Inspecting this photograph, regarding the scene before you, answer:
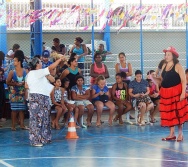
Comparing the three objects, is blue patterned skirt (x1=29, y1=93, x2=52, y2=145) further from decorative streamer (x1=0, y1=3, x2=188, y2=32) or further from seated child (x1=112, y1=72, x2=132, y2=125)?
decorative streamer (x1=0, y1=3, x2=188, y2=32)

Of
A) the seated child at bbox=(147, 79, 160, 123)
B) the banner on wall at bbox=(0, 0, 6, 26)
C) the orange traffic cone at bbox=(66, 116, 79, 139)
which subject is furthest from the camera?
the banner on wall at bbox=(0, 0, 6, 26)

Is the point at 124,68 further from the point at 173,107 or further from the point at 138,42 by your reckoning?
the point at 138,42

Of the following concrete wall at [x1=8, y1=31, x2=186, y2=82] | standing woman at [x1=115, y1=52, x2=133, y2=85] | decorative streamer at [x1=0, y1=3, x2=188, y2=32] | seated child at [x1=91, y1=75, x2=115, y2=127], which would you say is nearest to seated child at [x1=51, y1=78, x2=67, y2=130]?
seated child at [x1=91, y1=75, x2=115, y2=127]

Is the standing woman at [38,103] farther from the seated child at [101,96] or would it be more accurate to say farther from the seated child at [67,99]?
the seated child at [101,96]

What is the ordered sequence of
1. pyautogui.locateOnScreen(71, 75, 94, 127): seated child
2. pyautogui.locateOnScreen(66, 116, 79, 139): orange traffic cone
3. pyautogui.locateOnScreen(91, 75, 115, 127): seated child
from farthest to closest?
pyautogui.locateOnScreen(91, 75, 115, 127): seated child → pyautogui.locateOnScreen(71, 75, 94, 127): seated child → pyautogui.locateOnScreen(66, 116, 79, 139): orange traffic cone

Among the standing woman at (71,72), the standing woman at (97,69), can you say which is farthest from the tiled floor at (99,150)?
the standing woman at (97,69)

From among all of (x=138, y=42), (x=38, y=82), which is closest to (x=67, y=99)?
(x=38, y=82)

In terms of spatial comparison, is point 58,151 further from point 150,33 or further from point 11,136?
point 150,33

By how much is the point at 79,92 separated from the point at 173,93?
11.8 feet

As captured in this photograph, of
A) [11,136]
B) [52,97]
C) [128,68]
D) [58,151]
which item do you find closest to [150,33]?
[128,68]

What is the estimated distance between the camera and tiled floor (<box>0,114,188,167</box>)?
384 inches

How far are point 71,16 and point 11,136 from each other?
6838 millimetres

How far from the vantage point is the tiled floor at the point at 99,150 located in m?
9.75

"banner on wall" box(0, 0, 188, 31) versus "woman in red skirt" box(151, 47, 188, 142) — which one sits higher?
"banner on wall" box(0, 0, 188, 31)
